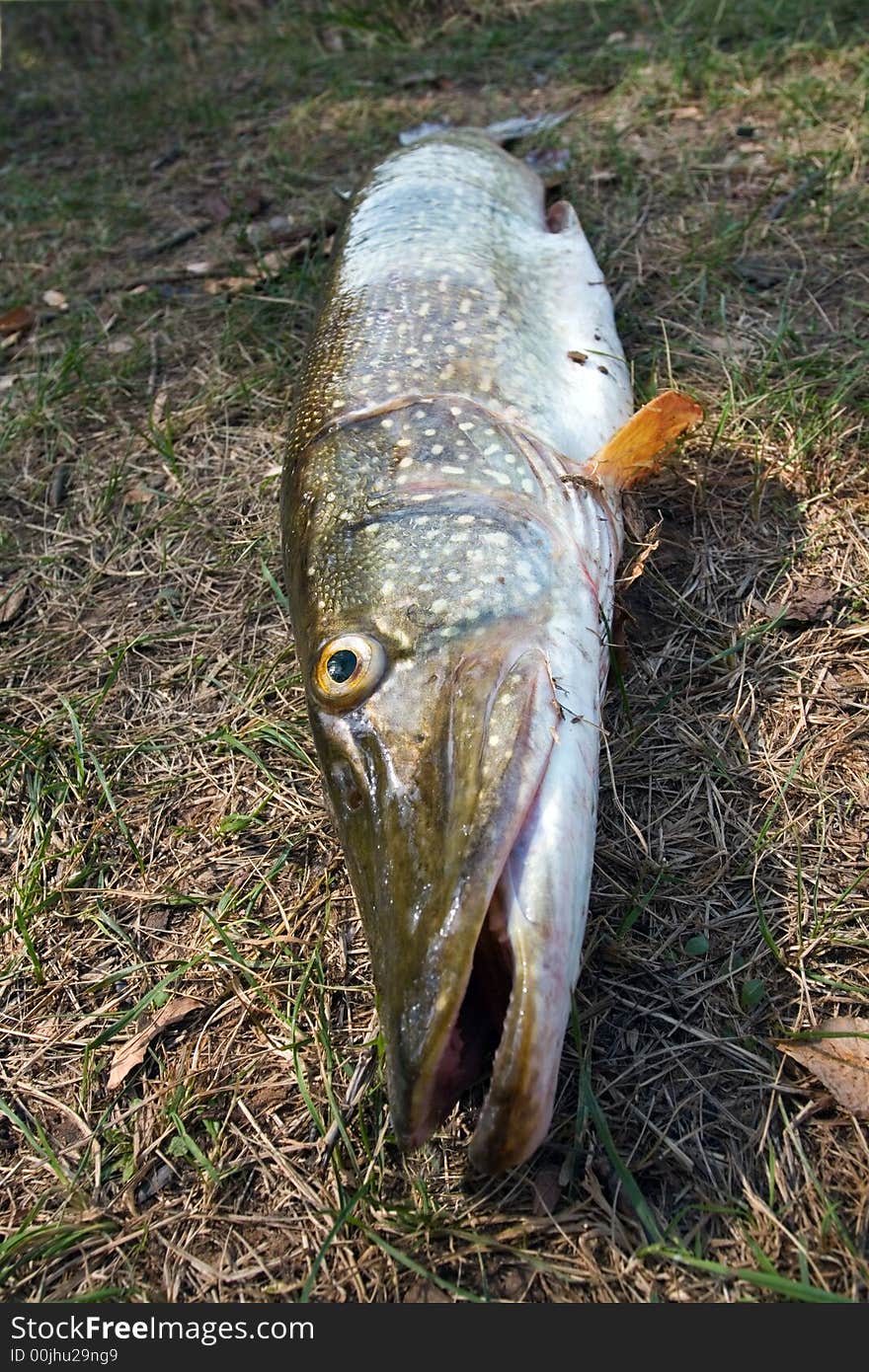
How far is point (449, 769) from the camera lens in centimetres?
178

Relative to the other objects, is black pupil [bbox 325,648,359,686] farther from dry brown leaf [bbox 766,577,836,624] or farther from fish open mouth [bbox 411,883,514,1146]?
dry brown leaf [bbox 766,577,836,624]

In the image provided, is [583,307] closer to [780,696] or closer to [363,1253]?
[780,696]

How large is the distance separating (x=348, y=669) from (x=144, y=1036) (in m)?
1.03

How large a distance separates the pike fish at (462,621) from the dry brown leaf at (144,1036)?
0.66 meters

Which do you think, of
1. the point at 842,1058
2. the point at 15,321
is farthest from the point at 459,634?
the point at 15,321

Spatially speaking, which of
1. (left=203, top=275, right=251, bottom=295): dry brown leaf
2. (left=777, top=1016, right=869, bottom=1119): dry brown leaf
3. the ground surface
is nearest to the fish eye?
the ground surface

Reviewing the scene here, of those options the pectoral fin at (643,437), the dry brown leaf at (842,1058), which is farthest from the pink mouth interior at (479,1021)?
the pectoral fin at (643,437)

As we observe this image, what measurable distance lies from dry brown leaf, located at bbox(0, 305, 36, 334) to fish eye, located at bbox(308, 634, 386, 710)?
3.15m

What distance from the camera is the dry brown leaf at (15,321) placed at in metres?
Answer: 4.15

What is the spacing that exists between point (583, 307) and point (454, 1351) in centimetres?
297

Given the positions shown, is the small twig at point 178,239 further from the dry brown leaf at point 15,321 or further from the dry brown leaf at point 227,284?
the dry brown leaf at point 15,321

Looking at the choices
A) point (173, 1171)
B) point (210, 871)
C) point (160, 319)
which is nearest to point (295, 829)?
point (210, 871)

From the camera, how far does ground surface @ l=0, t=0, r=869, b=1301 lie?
1788 millimetres

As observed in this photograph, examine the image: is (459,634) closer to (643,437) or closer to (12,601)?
(643,437)
